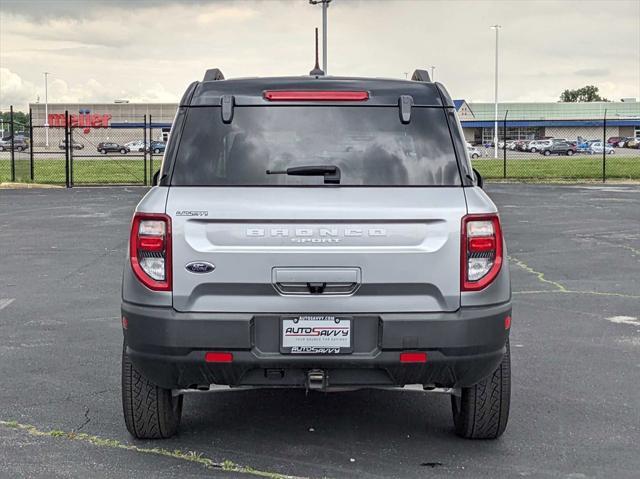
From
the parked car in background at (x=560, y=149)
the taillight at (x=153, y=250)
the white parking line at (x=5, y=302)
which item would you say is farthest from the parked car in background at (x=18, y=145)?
the parked car in background at (x=560, y=149)

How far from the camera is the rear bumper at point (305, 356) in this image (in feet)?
14.8

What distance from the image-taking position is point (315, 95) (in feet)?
16.1

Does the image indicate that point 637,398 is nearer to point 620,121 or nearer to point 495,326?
point 495,326

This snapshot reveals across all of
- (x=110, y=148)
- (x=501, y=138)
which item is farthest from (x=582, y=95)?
(x=110, y=148)

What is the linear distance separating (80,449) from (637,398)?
3.54 metres

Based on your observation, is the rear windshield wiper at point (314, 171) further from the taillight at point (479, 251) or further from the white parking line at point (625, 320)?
the white parking line at point (625, 320)

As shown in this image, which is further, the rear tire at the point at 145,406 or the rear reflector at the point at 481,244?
the rear tire at the point at 145,406

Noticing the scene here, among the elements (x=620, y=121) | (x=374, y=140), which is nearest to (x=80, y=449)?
(x=374, y=140)

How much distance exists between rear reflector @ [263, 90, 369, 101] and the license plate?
116cm

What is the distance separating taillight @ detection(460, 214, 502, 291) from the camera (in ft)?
15.0

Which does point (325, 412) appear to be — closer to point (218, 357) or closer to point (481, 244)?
point (218, 357)

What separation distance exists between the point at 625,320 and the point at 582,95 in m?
178

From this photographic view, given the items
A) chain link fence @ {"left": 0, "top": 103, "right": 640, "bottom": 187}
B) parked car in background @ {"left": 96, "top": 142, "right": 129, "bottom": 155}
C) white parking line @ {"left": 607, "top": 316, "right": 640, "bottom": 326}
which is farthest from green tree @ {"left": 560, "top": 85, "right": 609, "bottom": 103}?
white parking line @ {"left": 607, "top": 316, "right": 640, "bottom": 326}

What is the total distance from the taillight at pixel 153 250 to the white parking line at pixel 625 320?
5475 millimetres
